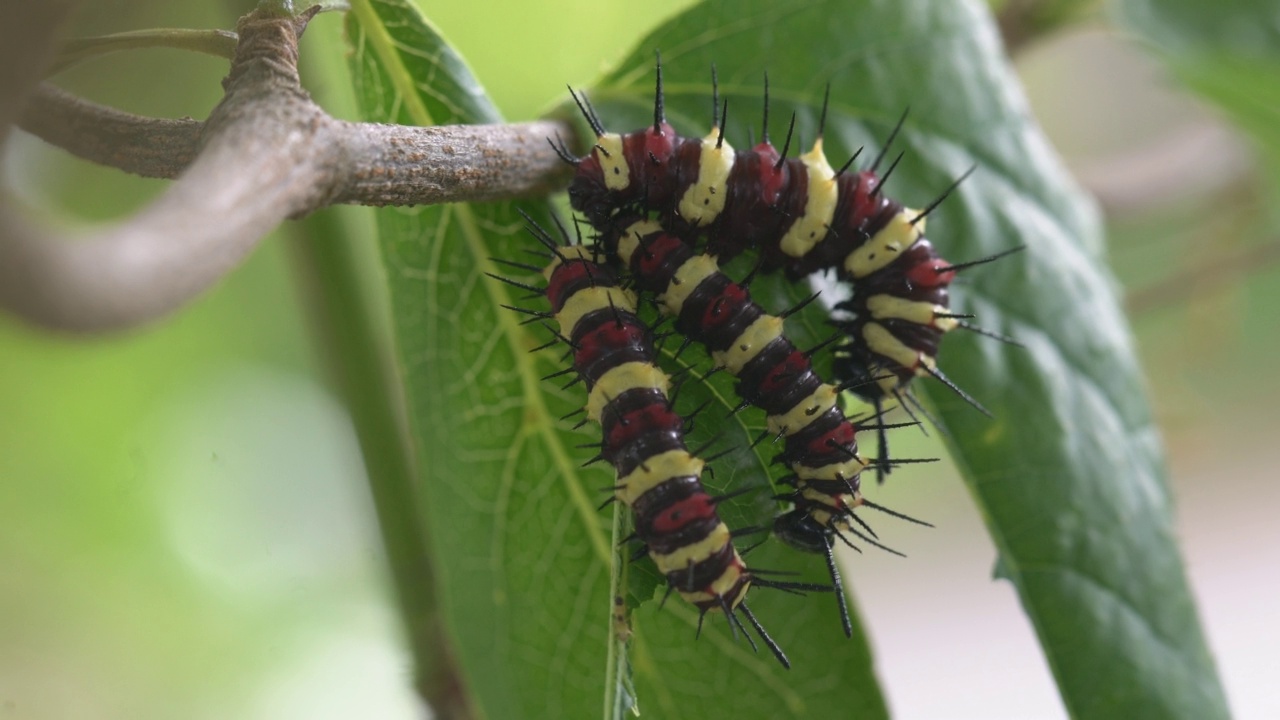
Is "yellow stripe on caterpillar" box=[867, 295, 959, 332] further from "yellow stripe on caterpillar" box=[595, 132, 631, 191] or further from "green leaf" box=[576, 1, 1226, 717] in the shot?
"yellow stripe on caterpillar" box=[595, 132, 631, 191]

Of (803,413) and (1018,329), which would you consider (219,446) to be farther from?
(1018,329)

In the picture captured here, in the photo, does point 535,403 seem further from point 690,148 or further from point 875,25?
point 875,25

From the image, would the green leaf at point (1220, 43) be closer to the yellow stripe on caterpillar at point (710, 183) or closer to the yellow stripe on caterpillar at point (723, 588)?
the yellow stripe on caterpillar at point (710, 183)

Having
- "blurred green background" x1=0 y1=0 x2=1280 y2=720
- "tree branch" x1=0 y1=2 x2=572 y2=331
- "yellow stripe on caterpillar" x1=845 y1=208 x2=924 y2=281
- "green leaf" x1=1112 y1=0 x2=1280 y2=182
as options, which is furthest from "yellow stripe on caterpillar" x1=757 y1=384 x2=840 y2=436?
"green leaf" x1=1112 y1=0 x2=1280 y2=182

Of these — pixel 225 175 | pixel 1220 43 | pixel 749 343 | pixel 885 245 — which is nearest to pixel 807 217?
pixel 885 245

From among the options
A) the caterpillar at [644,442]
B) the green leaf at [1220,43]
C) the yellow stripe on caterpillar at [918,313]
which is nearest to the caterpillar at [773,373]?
the caterpillar at [644,442]

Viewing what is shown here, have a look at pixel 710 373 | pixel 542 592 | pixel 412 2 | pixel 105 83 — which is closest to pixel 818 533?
pixel 710 373
